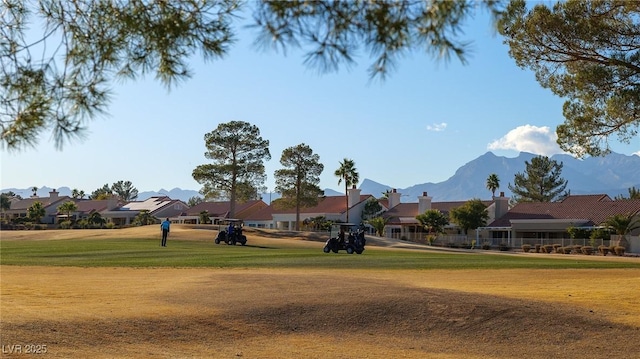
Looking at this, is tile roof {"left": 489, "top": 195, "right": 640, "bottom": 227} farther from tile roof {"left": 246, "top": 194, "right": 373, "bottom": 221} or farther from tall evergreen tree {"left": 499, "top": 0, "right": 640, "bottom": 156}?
tall evergreen tree {"left": 499, "top": 0, "right": 640, "bottom": 156}

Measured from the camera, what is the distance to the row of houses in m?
75.3

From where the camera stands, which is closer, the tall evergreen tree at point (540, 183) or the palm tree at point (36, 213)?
the palm tree at point (36, 213)

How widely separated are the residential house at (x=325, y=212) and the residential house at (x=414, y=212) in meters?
4.15

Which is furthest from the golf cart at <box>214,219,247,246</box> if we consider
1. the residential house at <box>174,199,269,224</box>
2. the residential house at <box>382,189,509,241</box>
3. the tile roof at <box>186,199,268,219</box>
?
the tile roof at <box>186,199,268,219</box>

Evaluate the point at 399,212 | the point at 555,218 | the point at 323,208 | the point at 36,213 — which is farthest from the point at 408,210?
the point at 36,213

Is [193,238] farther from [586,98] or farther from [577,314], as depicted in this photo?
[577,314]

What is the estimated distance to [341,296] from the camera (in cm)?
1719

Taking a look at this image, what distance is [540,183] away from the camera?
115 metres

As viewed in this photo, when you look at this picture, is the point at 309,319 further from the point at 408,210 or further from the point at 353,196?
the point at 353,196

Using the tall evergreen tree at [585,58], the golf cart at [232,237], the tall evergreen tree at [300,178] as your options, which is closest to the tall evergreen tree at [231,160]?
the tall evergreen tree at [300,178]

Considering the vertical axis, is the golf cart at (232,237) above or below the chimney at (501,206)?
below

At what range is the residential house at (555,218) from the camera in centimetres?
7319

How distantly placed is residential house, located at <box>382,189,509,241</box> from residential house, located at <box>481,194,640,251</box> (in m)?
5.21

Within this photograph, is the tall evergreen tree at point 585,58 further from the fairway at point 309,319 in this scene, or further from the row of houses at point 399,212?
the row of houses at point 399,212
